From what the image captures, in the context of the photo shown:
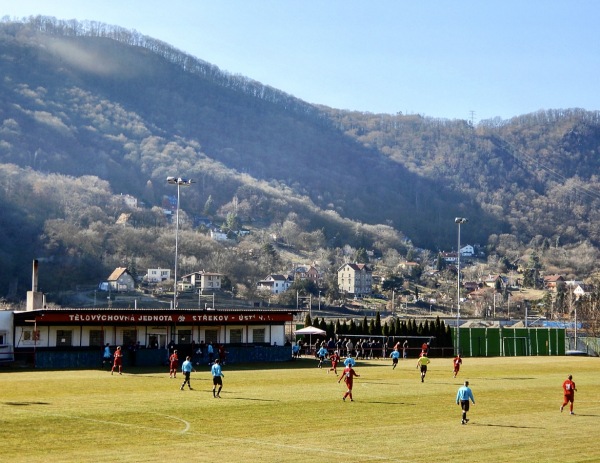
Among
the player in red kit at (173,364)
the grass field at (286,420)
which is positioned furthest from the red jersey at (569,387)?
the player in red kit at (173,364)

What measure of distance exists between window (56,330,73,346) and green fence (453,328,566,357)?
33153 millimetres

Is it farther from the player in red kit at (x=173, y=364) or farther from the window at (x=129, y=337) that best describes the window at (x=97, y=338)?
the player in red kit at (x=173, y=364)

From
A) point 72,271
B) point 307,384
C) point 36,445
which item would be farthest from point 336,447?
point 72,271

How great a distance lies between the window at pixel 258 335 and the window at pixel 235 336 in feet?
3.81

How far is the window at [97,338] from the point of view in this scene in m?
60.3

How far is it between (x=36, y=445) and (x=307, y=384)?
71.3 ft

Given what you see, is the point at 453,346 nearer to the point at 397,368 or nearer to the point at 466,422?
the point at 397,368

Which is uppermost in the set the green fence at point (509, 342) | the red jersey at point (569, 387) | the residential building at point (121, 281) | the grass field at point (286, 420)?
the residential building at point (121, 281)

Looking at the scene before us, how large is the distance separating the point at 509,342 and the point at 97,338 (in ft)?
124

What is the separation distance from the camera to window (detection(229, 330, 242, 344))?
216 feet

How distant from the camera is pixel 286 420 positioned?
30.9m

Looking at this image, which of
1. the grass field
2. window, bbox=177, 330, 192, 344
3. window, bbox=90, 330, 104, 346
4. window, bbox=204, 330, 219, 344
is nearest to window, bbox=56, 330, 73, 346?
window, bbox=90, 330, 104, 346

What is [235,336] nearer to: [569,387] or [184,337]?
[184,337]

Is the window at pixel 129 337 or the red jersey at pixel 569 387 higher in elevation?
the window at pixel 129 337
